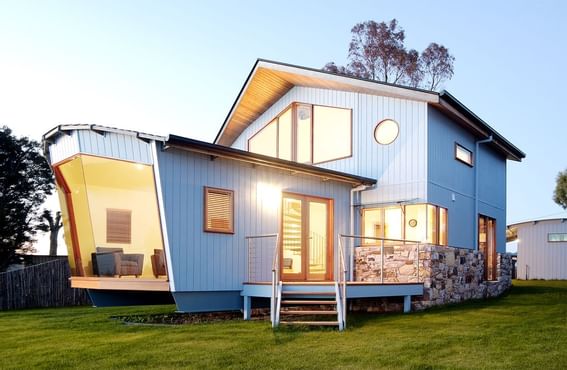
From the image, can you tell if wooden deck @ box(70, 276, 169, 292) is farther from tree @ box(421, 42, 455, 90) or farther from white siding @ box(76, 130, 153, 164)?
tree @ box(421, 42, 455, 90)

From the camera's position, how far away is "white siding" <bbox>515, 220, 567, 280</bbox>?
26.8 meters

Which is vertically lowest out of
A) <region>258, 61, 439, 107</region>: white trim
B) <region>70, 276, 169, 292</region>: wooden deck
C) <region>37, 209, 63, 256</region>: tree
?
<region>70, 276, 169, 292</region>: wooden deck

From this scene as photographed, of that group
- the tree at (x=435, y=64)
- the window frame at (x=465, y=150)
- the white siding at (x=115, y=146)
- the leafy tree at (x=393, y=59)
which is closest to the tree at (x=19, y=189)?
the white siding at (x=115, y=146)

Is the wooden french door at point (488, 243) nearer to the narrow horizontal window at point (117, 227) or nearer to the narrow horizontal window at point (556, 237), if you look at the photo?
the narrow horizontal window at point (117, 227)

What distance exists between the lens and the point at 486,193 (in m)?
17.1

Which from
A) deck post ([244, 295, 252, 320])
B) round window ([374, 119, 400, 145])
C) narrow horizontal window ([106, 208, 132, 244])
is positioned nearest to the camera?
deck post ([244, 295, 252, 320])

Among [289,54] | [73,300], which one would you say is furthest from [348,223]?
[289,54]

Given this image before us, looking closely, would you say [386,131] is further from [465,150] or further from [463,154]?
[465,150]

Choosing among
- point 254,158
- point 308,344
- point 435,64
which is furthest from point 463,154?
point 435,64

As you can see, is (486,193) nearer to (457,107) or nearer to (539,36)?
(457,107)

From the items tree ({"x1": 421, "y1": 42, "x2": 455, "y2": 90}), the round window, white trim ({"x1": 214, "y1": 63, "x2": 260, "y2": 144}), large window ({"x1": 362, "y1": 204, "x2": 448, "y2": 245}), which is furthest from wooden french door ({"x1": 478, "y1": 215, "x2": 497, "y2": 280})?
tree ({"x1": 421, "y1": 42, "x2": 455, "y2": 90})

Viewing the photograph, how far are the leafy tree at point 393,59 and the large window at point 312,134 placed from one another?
1052 cm

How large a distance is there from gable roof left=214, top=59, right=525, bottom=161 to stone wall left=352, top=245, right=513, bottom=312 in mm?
3455

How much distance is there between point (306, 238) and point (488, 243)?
7463mm
